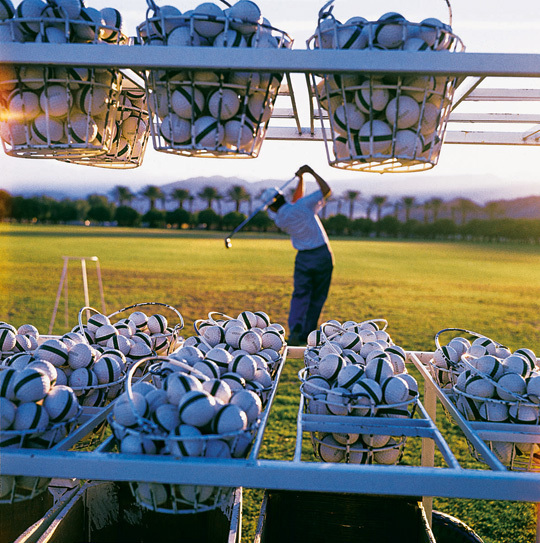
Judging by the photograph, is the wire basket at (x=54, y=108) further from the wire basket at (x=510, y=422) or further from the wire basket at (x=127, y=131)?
the wire basket at (x=510, y=422)

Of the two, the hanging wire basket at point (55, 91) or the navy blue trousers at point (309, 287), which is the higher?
the hanging wire basket at point (55, 91)

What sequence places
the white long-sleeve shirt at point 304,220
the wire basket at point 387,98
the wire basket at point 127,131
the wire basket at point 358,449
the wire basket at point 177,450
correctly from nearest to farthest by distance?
the wire basket at point 177,450, the wire basket at point 387,98, the wire basket at point 358,449, the wire basket at point 127,131, the white long-sleeve shirt at point 304,220

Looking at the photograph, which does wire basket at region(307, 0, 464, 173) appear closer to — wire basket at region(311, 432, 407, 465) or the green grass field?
wire basket at region(311, 432, 407, 465)

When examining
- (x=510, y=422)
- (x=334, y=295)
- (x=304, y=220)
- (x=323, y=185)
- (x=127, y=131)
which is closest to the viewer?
(x=510, y=422)

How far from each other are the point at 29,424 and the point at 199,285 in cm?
1735

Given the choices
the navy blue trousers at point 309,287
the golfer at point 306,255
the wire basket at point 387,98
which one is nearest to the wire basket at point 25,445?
the wire basket at point 387,98

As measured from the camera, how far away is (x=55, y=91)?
72.7 inches

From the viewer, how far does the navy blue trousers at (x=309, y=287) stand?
739 cm

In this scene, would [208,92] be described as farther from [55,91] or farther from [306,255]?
[306,255]

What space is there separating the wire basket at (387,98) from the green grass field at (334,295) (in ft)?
8.38

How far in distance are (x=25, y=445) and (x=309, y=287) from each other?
6170mm

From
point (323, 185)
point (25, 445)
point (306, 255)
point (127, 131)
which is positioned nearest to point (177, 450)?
point (25, 445)

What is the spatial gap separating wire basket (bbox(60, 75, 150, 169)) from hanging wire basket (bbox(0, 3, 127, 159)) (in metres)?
0.40

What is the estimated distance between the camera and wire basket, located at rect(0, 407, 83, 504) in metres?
1.51
